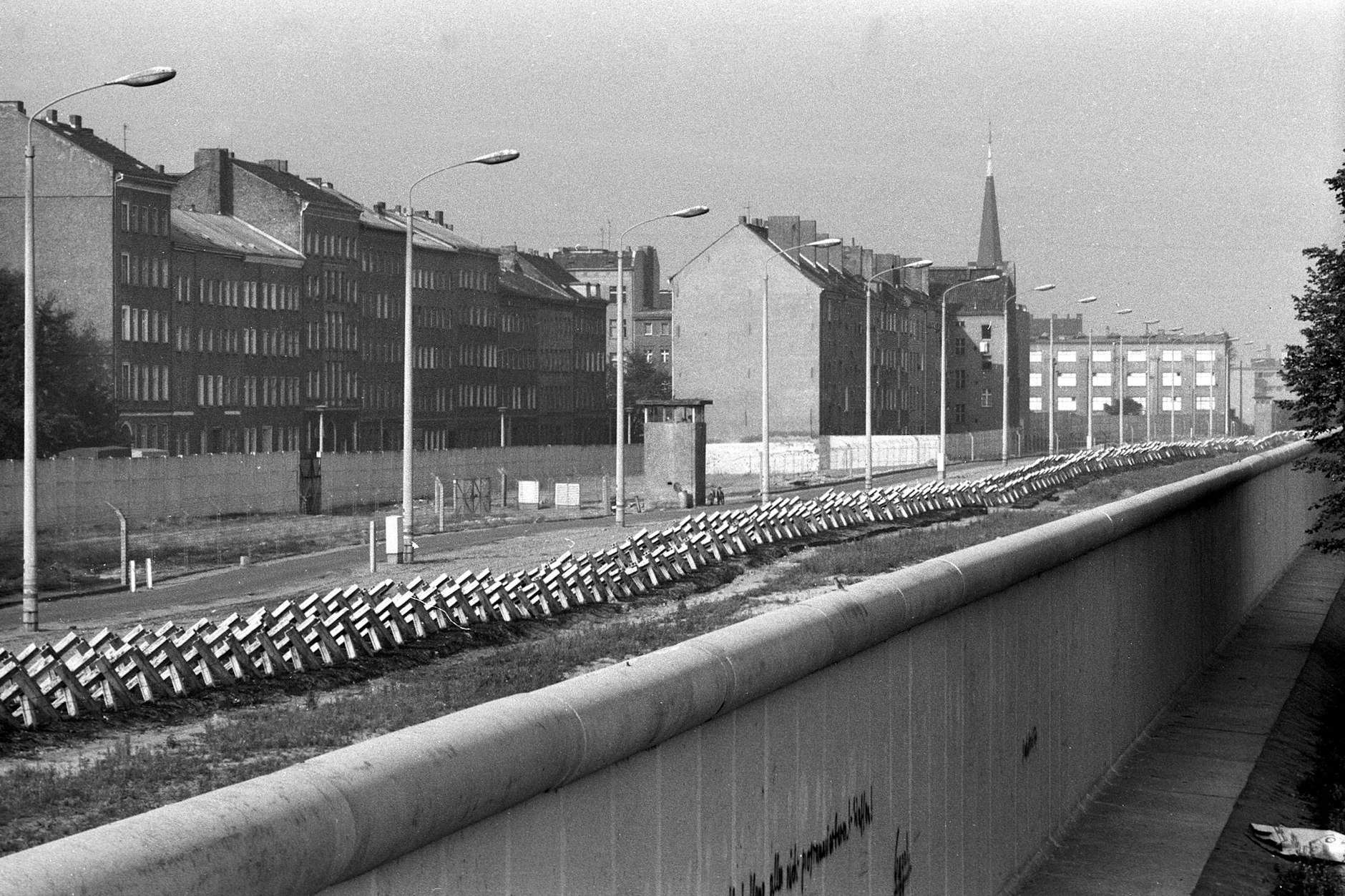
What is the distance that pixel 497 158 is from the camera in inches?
1490

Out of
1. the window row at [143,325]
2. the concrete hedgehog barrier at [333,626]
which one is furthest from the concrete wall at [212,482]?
the concrete hedgehog barrier at [333,626]

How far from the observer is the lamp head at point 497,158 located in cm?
3741

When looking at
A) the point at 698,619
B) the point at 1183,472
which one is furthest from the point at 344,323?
the point at 698,619

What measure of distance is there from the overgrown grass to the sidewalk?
5342mm

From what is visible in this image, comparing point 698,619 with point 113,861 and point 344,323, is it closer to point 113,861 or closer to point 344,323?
point 113,861

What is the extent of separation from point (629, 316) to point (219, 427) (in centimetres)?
8175

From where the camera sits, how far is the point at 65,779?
12461 millimetres

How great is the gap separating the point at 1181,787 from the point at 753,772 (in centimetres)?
805

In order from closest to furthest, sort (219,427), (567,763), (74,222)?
(567,763) < (74,222) < (219,427)

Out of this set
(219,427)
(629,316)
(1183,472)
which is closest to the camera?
(1183,472)

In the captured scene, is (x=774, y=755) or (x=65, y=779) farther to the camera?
(x=65, y=779)

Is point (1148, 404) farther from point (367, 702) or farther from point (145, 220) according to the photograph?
point (367, 702)

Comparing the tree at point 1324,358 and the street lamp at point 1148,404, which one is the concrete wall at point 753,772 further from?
the street lamp at point 1148,404

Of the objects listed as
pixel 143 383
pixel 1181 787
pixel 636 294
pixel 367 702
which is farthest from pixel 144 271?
pixel 636 294
